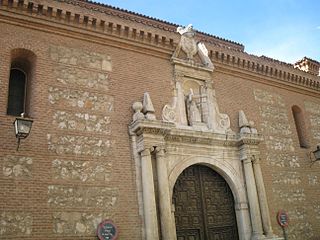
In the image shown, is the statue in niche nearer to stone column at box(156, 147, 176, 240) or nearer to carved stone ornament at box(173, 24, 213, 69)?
carved stone ornament at box(173, 24, 213, 69)

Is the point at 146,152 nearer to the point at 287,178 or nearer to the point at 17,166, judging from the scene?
the point at 17,166

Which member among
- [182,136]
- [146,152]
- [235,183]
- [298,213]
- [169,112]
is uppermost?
[169,112]

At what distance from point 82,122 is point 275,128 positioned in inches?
268

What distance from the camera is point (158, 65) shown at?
34.2 ft

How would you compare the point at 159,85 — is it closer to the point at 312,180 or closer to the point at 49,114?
the point at 49,114

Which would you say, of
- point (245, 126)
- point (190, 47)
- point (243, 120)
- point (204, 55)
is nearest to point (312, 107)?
point (243, 120)

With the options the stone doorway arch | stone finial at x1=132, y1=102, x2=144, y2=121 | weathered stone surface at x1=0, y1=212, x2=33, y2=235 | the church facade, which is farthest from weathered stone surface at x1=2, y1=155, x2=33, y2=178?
the stone doorway arch

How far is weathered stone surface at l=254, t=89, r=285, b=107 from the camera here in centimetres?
1236

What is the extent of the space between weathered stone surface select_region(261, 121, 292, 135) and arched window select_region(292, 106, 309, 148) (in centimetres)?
101

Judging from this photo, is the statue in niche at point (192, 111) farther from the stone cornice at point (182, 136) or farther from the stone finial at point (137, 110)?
the stone finial at point (137, 110)

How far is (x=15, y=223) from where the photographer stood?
7.02 m

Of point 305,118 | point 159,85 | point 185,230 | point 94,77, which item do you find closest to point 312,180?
point 305,118

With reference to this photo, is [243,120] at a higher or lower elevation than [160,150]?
higher

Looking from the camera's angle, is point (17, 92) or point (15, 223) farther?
point (17, 92)
